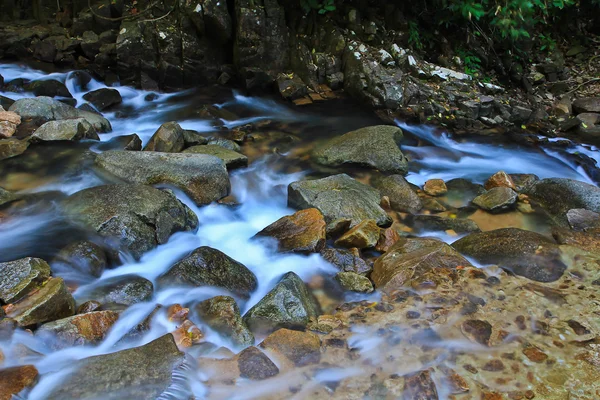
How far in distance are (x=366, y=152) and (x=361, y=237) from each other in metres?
2.32

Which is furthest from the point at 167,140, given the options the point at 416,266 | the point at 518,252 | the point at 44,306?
the point at 518,252

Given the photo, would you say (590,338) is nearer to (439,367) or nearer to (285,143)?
(439,367)

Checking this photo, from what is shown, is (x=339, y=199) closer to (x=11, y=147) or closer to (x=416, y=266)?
(x=416, y=266)

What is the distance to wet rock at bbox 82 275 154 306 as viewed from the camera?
151 inches

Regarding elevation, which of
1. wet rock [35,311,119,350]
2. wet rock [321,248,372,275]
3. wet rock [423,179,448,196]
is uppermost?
wet rock [35,311,119,350]

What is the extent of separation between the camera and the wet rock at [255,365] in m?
3.10

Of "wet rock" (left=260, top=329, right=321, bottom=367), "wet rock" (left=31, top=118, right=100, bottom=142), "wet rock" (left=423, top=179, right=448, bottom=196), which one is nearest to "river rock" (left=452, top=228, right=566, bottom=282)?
"wet rock" (left=423, top=179, right=448, bottom=196)

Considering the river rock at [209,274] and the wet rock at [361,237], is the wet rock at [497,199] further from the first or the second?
the river rock at [209,274]

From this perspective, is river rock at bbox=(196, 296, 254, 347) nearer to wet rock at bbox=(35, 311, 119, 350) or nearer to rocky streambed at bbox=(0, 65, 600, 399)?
rocky streambed at bbox=(0, 65, 600, 399)

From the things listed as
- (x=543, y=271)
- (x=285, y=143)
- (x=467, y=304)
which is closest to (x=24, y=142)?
(x=285, y=143)

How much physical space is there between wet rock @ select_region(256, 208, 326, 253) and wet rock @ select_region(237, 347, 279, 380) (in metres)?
1.65

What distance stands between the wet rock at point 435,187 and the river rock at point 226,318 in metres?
3.60

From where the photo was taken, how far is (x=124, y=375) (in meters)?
2.85

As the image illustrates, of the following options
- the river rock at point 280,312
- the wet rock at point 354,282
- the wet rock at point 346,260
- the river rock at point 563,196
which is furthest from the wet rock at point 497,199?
the river rock at point 280,312
